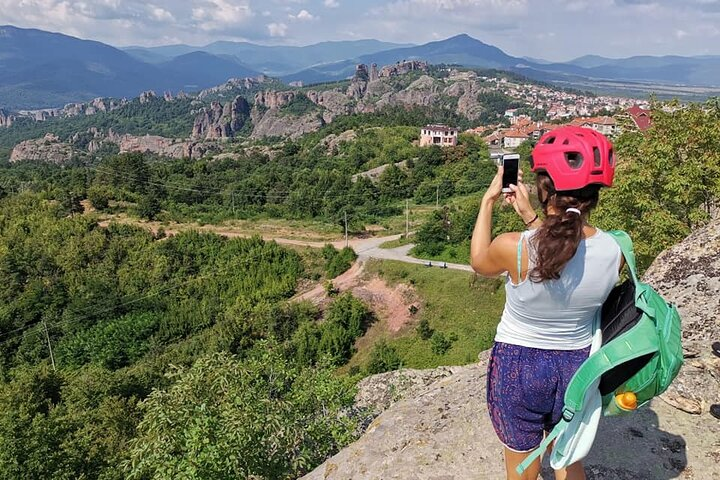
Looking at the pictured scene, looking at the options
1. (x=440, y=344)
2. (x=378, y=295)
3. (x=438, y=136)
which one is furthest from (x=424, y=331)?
(x=438, y=136)

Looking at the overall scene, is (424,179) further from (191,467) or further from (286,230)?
(191,467)

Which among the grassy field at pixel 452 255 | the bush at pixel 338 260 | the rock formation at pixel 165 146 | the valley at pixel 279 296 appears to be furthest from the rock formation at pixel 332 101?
the grassy field at pixel 452 255

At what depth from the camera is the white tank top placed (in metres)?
2.51

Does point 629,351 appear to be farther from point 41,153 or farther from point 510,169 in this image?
point 41,153

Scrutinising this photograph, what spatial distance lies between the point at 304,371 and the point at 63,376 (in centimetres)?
1701

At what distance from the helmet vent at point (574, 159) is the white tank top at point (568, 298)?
1.23 feet

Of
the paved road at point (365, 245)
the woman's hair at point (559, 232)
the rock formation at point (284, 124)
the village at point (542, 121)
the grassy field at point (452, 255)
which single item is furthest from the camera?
the rock formation at point (284, 124)

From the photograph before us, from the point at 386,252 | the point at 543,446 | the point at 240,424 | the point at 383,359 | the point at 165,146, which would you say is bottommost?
the point at 165,146

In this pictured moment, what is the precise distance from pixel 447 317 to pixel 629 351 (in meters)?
24.3

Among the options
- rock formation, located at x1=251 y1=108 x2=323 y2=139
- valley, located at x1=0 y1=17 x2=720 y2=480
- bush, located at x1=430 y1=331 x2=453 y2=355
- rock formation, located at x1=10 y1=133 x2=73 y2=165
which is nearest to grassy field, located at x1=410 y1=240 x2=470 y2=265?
valley, located at x1=0 y1=17 x2=720 y2=480

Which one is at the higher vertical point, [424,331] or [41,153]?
[424,331]

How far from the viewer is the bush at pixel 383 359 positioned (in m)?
22.4

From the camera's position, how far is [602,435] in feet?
15.4

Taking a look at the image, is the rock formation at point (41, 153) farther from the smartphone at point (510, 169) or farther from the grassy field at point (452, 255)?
the smartphone at point (510, 169)
